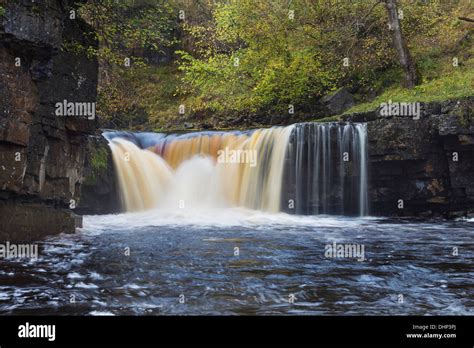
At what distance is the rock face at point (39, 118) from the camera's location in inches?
356

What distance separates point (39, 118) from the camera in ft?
34.3

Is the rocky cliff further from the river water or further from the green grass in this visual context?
the river water

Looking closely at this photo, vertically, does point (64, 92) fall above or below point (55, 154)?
above

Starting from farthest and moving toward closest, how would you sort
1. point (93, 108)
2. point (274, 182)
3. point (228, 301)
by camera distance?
point (274, 182), point (93, 108), point (228, 301)

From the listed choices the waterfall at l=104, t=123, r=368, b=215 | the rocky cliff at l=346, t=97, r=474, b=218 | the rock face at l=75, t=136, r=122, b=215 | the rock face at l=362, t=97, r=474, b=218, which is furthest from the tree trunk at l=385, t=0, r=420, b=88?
the rock face at l=75, t=136, r=122, b=215

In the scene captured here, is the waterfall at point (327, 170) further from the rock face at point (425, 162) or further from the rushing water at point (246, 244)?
the rock face at point (425, 162)

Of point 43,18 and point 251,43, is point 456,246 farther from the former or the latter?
point 251,43

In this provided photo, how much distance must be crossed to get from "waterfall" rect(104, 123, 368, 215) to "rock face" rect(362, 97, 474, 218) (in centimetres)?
60

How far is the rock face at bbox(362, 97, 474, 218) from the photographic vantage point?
15.4m

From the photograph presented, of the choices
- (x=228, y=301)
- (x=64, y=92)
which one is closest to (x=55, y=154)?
(x=64, y=92)

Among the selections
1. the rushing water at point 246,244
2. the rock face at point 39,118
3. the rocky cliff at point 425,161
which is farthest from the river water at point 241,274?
the rocky cliff at point 425,161

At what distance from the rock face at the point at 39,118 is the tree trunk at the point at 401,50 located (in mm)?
14407
